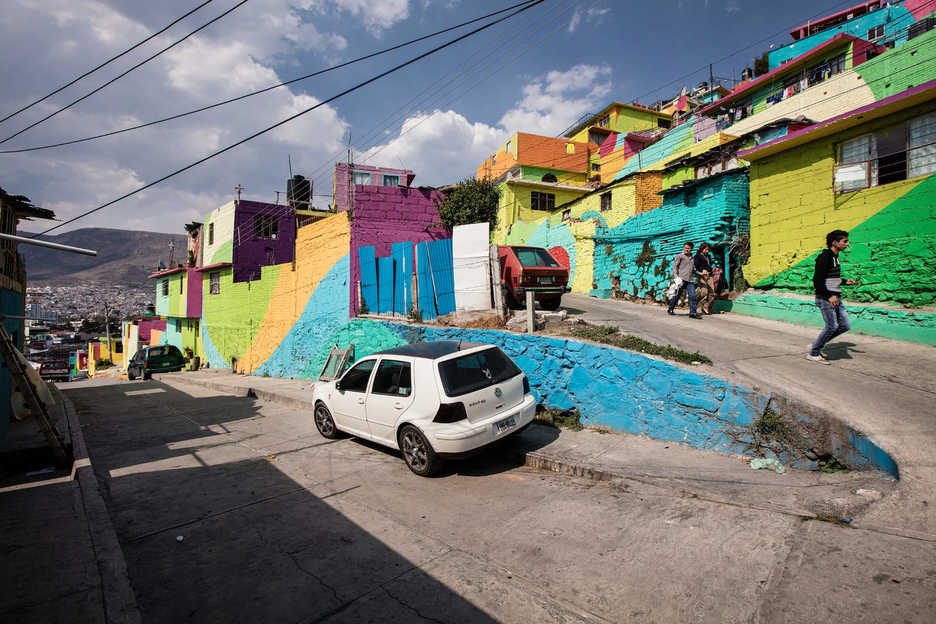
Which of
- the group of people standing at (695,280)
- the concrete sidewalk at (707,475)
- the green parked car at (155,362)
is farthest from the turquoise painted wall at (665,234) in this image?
the green parked car at (155,362)

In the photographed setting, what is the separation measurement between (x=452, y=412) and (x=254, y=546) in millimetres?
2284

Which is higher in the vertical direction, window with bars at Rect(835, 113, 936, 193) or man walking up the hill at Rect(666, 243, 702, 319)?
window with bars at Rect(835, 113, 936, 193)

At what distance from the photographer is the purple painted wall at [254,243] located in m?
23.1

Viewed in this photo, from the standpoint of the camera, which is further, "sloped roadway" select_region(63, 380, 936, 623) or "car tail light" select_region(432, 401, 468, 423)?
"car tail light" select_region(432, 401, 468, 423)

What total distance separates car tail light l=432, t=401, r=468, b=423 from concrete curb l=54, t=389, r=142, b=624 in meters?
2.96

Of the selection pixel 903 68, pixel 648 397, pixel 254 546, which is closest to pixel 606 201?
pixel 903 68

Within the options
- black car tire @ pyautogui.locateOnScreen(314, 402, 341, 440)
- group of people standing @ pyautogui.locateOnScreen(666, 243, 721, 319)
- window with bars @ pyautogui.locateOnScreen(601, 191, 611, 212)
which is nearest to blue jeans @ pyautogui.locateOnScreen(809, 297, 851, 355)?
group of people standing @ pyautogui.locateOnScreen(666, 243, 721, 319)

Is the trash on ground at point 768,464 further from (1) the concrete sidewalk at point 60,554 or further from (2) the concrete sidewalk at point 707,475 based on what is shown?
(1) the concrete sidewalk at point 60,554

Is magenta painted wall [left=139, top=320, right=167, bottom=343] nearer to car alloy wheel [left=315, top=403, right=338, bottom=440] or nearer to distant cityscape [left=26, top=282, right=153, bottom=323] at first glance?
car alloy wheel [left=315, top=403, right=338, bottom=440]

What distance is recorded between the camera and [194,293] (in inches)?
1013

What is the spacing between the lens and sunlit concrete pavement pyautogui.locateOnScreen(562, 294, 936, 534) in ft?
10.6

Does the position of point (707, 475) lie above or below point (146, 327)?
above

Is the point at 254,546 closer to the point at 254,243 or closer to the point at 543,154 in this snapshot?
the point at 254,243

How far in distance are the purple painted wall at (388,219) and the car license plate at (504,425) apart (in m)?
8.99
